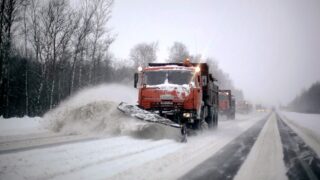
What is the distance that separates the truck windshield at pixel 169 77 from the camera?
50.7 feet

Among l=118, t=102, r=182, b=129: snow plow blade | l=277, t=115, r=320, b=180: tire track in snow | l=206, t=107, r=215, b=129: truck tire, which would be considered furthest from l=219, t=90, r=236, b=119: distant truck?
l=277, t=115, r=320, b=180: tire track in snow

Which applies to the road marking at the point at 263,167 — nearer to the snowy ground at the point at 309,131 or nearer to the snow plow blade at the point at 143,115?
the snowy ground at the point at 309,131

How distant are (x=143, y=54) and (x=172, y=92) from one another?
60717 millimetres

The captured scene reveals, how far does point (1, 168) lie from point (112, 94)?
1708 centimetres

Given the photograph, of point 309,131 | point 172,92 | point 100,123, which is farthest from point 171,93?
point 309,131

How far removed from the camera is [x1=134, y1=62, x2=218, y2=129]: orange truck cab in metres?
15.1

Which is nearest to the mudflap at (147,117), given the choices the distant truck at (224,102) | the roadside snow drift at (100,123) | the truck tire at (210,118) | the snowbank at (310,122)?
the roadside snow drift at (100,123)

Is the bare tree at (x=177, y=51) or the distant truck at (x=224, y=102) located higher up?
the bare tree at (x=177, y=51)

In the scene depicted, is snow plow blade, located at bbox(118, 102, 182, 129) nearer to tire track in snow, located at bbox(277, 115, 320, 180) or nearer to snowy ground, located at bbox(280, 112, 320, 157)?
tire track in snow, located at bbox(277, 115, 320, 180)

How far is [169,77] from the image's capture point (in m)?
15.5

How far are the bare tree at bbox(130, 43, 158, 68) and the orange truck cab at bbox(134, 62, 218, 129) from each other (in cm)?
5531

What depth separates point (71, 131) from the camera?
14.7 meters

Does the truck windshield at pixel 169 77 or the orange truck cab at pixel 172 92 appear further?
the truck windshield at pixel 169 77

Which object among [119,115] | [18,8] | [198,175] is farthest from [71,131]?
[18,8]
